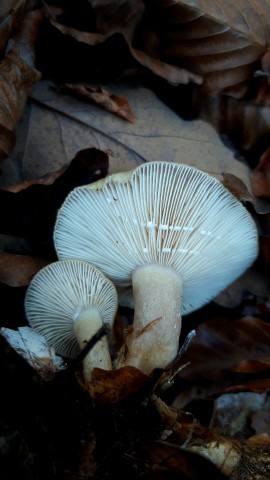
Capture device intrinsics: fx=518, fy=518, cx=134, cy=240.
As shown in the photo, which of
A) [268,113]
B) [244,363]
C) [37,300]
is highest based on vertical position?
[268,113]

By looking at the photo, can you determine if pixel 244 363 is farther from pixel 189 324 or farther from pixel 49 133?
pixel 49 133

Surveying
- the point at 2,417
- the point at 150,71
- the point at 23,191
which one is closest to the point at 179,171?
the point at 23,191

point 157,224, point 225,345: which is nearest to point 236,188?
point 157,224

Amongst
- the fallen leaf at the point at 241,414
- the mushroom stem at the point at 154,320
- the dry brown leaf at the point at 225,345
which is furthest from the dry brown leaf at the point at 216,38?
the fallen leaf at the point at 241,414

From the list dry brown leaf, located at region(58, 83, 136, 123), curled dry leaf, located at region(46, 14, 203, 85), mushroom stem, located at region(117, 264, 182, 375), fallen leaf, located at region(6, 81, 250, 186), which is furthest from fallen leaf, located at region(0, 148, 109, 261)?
curled dry leaf, located at region(46, 14, 203, 85)

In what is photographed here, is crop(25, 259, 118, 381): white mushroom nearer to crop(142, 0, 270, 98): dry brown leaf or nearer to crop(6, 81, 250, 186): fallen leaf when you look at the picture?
crop(6, 81, 250, 186): fallen leaf

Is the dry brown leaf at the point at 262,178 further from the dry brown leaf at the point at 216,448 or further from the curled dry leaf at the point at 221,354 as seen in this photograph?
the dry brown leaf at the point at 216,448
